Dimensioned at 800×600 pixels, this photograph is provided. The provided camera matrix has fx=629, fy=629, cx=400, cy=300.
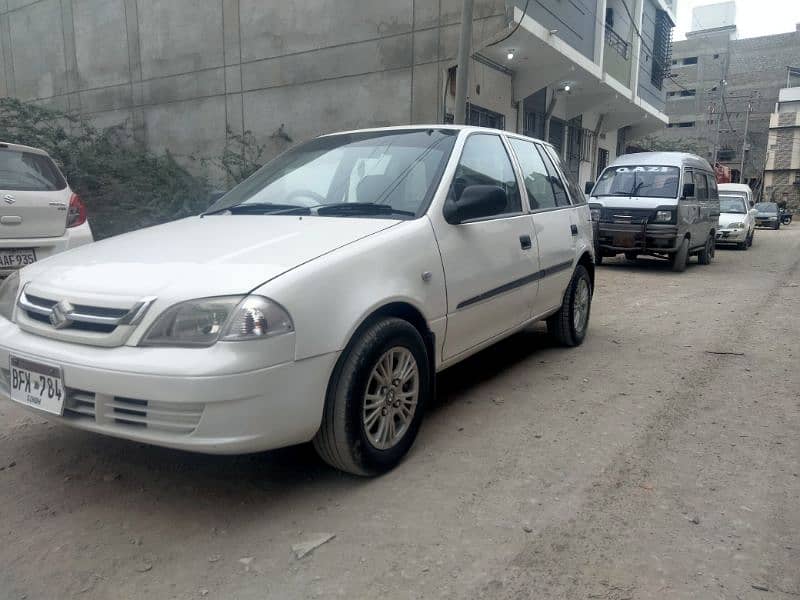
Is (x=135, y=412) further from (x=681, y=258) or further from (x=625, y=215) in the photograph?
(x=681, y=258)

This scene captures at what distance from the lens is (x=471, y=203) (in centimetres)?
341

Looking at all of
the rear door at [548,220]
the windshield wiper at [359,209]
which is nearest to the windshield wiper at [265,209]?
the windshield wiper at [359,209]

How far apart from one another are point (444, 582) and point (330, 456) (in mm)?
804

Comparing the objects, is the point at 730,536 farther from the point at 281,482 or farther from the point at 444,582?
the point at 281,482

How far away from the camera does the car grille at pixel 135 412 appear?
238cm

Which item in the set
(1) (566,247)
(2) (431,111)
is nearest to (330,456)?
(1) (566,247)

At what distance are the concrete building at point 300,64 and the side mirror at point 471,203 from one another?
9029 mm

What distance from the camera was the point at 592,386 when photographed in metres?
4.47

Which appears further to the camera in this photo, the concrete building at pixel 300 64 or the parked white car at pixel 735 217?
the parked white car at pixel 735 217

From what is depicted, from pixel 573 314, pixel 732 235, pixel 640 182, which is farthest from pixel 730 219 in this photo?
pixel 573 314

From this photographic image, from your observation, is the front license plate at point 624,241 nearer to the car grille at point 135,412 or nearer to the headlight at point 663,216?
the headlight at point 663,216

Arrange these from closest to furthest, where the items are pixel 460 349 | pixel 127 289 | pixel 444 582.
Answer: pixel 444 582, pixel 127 289, pixel 460 349

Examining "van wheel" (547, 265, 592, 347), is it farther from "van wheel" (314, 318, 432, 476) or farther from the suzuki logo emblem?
the suzuki logo emblem

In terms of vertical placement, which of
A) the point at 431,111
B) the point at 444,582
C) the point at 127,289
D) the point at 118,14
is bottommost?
the point at 444,582
